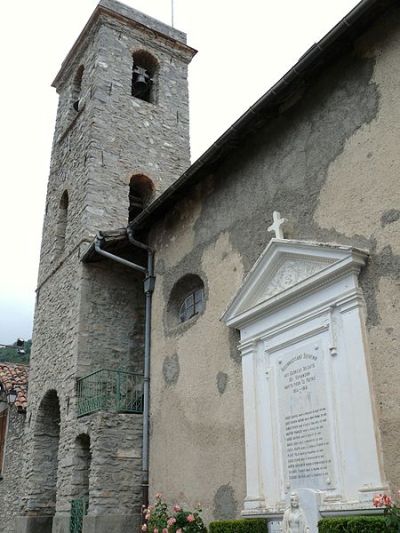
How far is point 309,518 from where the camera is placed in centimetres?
611

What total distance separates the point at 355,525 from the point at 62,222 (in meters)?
10.2

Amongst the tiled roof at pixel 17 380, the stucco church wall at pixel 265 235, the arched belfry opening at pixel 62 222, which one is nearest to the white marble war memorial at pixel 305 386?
the stucco church wall at pixel 265 235

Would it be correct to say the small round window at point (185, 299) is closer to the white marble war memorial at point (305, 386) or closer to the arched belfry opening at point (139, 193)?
the white marble war memorial at point (305, 386)

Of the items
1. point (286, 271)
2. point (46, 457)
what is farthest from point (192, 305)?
point (46, 457)

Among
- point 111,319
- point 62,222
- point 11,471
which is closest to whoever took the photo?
point 111,319

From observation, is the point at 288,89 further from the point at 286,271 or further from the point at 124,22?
the point at 124,22

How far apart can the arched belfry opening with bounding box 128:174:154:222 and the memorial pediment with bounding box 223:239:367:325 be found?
6221 mm

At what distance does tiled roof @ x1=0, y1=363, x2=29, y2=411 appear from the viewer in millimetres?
14156

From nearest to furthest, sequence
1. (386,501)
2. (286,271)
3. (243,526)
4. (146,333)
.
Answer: (386,501) → (243,526) → (286,271) → (146,333)

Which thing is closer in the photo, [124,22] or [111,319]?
[111,319]

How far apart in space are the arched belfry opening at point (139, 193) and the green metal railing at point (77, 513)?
249 inches

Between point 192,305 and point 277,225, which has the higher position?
point 277,225

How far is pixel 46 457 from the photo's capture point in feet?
37.8

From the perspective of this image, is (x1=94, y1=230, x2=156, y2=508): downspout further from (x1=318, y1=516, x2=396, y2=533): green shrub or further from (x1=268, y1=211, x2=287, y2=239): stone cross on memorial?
(x1=318, y1=516, x2=396, y2=533): green shrub
